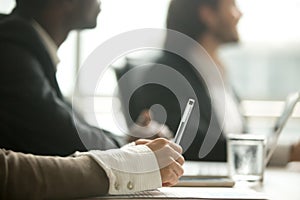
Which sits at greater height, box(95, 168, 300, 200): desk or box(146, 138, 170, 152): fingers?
box(146, 138, 170, 152): fingers

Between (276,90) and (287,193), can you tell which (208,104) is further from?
(287,193)

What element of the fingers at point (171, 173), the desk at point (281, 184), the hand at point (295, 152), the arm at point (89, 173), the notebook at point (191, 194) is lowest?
the hand at point (295, 152)

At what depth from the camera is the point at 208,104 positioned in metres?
1.99

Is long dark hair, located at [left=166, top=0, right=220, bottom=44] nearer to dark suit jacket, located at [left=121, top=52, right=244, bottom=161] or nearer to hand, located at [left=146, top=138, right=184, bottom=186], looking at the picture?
dark suit jacket, located at [left=121, top=52, right=244, bottom=161]

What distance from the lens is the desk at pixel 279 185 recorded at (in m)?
1.00

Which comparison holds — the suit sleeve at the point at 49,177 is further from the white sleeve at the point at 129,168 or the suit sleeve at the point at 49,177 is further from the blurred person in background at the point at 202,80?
the blurred person in background at the point at 202,80

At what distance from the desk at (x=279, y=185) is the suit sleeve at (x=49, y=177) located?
1.10 feet

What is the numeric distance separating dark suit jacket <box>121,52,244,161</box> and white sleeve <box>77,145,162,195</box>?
97 centimetres

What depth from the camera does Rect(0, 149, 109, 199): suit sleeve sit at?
0.75m

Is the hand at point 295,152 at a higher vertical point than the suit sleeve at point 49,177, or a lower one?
lower

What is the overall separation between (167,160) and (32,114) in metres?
0.95

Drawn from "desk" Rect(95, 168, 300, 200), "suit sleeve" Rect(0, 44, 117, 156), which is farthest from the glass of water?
"suit sleeve" Rect(0, 44, 117, 156)

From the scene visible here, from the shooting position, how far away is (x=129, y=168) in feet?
2.79

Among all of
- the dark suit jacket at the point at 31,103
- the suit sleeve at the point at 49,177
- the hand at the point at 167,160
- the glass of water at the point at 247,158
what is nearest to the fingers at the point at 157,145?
the hand at the point at 167,160
